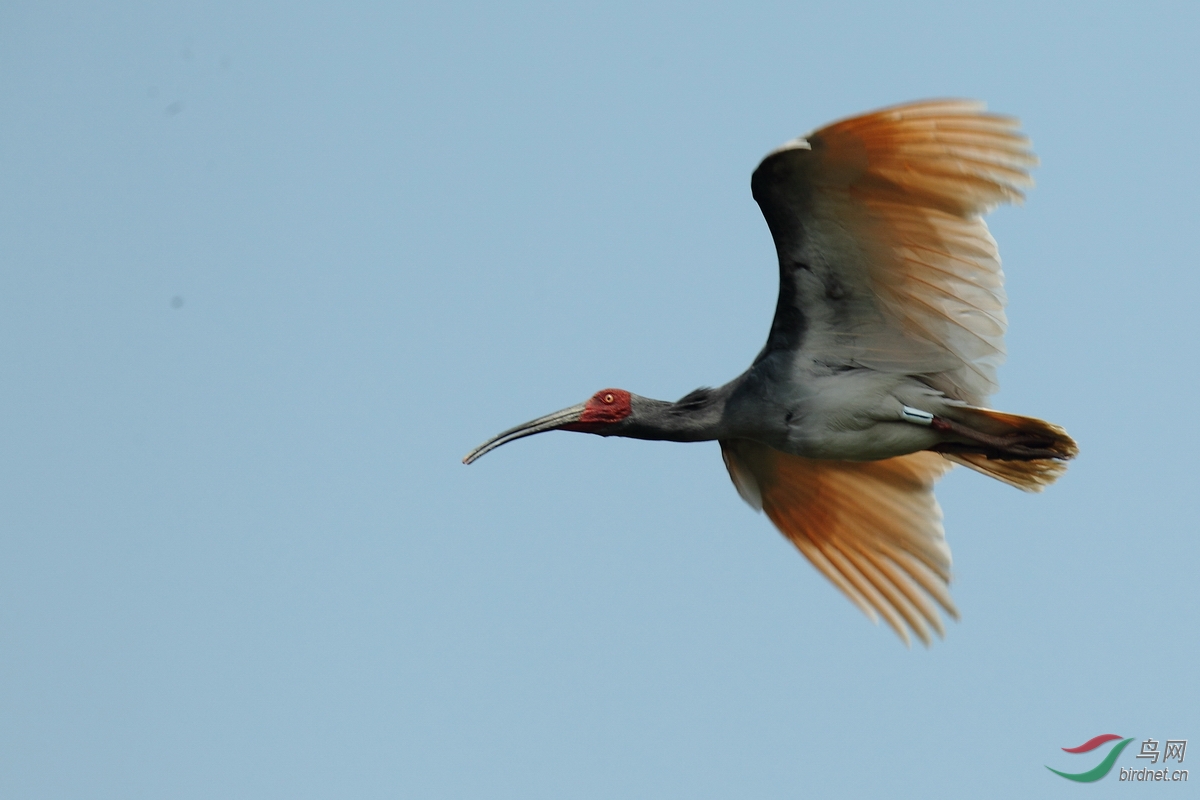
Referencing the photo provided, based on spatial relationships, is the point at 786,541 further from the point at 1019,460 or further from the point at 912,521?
the point at 1019,460

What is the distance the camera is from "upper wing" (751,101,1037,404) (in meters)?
10.1

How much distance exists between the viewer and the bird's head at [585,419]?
1220cm

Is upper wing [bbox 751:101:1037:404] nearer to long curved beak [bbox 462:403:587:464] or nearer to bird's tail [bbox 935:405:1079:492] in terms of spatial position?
bird's tail [bbox 935:405:1079:492]

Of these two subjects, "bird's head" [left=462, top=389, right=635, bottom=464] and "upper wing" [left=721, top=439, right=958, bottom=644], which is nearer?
"bird's head" [left=462, top=389, right=635, bottom=464]

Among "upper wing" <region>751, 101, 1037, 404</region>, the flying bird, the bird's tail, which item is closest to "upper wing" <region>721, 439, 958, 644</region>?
the flying bird

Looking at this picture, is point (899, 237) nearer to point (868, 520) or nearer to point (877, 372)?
point (877, 372)

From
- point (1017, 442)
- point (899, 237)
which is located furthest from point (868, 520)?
point (899, 237)

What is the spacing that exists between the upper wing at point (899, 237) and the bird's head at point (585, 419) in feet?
4.49

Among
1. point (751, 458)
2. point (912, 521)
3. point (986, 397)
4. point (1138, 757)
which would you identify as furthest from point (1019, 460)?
point (1138, 757)

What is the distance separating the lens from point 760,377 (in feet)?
38.3

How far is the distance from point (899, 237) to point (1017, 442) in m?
1.97

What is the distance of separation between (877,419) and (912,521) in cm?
171

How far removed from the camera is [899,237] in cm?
1084

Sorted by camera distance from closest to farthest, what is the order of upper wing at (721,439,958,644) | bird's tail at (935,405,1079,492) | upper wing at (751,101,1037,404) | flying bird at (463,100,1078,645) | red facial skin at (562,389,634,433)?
upper wing at (751,101,1037,404), flying bird at (463,100,1078,645), bird's tail at (935,405,1079,492), red facial skin at (562,389,634,433), upper wing at (721,439,958,644)
